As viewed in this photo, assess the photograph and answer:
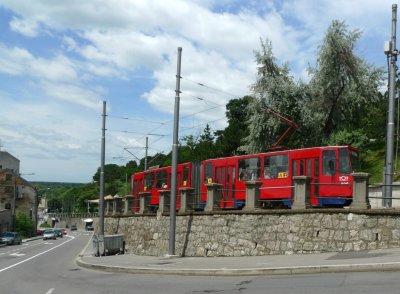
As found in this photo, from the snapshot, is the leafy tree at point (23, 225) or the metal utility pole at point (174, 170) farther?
the leafy tree at point (23, 225)

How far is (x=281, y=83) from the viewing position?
4375cm

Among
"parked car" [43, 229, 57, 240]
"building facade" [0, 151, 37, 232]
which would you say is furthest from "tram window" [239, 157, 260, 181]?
"building facade" [0, 151, 37, 232]

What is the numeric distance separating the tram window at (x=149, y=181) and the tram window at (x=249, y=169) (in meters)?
10.7

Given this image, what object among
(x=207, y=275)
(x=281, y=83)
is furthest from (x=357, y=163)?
(x=281, y=83)

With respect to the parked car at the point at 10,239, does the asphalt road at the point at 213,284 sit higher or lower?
higher

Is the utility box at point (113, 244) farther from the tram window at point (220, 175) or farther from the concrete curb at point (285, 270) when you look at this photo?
the concrete curb at point (285, 270)

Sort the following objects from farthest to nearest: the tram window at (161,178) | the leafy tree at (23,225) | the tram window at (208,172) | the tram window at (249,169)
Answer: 1. the leafy tree at (23,225)
2. the tram window at (161,178)
3. the tram window at (208,172)
4. the tram window at (249,169)

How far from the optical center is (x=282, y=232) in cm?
2106

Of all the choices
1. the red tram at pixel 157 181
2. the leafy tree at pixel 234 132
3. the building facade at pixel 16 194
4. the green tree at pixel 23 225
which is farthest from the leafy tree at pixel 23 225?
the red tram at pixel 157 181

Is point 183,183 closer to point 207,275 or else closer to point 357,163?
point 357,163

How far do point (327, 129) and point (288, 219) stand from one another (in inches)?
882

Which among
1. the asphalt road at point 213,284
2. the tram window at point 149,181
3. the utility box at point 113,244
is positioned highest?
the tram window at point 149,181

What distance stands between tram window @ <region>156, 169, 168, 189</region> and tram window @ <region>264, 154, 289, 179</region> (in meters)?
9.83

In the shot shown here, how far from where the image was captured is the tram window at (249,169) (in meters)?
25.8
